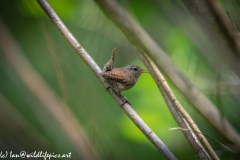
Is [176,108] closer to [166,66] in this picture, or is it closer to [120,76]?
[166,66]

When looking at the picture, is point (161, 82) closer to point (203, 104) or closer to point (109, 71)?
point (203, 104)

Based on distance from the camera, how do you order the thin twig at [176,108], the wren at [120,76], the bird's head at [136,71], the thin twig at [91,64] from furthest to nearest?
the bird's head at [136,71] → the wren at [120,76] → the thin twig at [91,64] → the thin twig at [176,108]

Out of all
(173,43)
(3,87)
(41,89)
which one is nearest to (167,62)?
(41,89)

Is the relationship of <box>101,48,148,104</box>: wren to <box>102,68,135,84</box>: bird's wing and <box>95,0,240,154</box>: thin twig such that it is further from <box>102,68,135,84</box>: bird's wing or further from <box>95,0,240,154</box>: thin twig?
<box>95,0,240,154</box>: thin twig

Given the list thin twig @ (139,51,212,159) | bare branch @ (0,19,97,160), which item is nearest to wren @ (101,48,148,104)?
thin twig @ (139,51,212,159)

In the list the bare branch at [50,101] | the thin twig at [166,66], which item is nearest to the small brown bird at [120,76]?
the bare branch at [50,101]

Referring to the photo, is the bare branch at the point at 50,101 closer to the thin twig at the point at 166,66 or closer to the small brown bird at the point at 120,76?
the thin twig at the point at 166,66

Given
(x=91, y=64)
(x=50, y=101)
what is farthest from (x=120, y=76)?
(x=50, y=101)

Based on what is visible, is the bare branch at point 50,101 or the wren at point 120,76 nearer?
the bare branch at point 50,101
